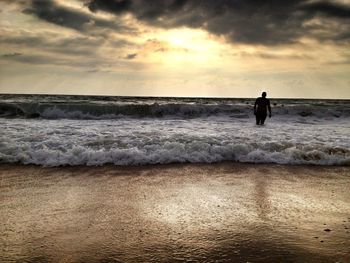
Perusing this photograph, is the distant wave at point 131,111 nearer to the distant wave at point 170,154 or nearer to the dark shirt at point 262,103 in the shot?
the dark shirt at point 262,103

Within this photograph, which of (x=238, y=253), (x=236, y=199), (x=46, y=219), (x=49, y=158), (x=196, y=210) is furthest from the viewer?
(x=49, y=158)

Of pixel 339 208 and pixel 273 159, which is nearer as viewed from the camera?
pixel 339 208

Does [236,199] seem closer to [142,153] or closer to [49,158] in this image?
[142,153]

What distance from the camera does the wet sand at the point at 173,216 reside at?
10.4ft

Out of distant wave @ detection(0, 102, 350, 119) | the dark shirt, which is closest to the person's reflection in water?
the dark shirt

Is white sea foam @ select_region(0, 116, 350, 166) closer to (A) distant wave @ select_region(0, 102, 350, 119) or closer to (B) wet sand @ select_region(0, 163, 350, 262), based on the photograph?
(B) wet sand @ select_region(0, 163, 350, 262)

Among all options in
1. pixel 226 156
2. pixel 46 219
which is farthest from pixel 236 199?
pixel 226 156

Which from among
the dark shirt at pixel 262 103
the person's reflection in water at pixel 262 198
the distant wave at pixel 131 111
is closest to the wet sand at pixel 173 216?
the person's reflection in water at pixel 262 198

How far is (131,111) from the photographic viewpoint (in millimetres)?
22234

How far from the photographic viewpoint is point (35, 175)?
6.44m

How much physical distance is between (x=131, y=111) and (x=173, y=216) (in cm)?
1847

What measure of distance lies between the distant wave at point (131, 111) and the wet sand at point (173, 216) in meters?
14.5

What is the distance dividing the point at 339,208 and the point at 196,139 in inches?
213

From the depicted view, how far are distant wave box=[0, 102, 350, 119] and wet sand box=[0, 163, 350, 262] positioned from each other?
14502mm
